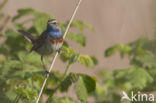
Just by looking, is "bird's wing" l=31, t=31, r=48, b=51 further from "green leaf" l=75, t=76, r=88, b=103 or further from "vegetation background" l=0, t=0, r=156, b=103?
"green leaf" l=75, t=76, r=88, b=103

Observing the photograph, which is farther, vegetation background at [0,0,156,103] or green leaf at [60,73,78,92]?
vegetation background at [0,0,156,103]

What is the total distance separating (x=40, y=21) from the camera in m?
5.20

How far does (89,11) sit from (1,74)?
6679 millimetres

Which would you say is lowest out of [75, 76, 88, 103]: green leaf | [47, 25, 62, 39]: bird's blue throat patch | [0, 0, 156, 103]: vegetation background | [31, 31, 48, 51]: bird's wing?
[0, 0, 156, 103]: vegetation background

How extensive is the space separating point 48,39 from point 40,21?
0.24 meters

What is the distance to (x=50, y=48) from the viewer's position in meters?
5.18

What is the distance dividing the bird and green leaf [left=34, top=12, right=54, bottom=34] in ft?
0.17

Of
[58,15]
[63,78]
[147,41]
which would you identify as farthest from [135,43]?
[58,15]

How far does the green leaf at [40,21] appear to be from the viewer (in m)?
5.11

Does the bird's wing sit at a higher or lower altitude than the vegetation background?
higher

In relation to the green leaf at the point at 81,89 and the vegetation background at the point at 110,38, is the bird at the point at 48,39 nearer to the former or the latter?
the vegetation background at the point at 110,38

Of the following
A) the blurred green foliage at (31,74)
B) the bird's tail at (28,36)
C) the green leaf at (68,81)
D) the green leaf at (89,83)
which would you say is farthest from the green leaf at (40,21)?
the green leaf at (89,83)

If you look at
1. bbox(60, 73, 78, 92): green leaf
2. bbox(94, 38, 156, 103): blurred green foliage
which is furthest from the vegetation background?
bbox(60, 73, 78, 92): green leaf

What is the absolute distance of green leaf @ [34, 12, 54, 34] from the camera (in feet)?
16.8
